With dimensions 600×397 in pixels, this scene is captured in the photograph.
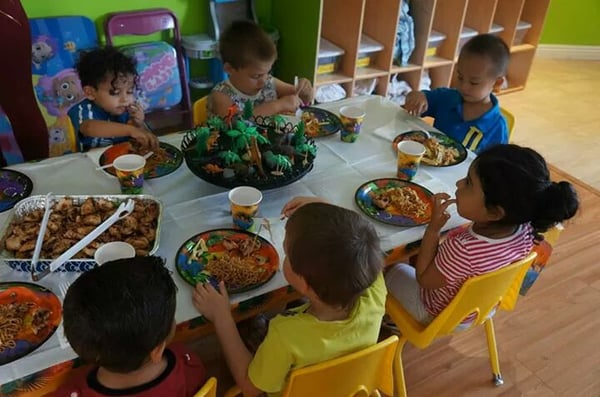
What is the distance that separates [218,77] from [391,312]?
198 cm

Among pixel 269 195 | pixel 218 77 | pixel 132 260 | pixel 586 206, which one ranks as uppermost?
pixel 132 260

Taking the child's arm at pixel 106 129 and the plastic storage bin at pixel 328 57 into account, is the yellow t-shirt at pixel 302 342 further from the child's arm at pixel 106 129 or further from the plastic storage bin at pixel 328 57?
the plastic storage bin at pixel 328 57

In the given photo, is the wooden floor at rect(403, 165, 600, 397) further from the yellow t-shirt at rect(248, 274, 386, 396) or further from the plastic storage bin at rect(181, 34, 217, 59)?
the plastic storage bin at rect(181, 34, 217, 59)

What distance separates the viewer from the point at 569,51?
4531 millimetres

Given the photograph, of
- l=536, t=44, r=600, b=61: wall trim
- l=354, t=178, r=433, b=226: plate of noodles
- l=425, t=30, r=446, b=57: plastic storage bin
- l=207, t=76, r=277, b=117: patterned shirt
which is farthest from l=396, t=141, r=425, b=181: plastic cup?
l=536, t=44, r=600, b=61: wall trim

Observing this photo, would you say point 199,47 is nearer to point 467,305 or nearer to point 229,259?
point 229,259

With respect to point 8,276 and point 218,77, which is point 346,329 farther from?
point 218,77

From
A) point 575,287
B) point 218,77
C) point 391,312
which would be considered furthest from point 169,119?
point 575,287

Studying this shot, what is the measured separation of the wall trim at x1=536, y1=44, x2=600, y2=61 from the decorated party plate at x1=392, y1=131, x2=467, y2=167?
3279 mm

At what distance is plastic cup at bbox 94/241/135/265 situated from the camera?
114 centimetres

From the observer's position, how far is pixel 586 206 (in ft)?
9.02

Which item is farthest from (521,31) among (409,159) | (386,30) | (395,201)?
(395,201)

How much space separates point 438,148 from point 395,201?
1.20ft

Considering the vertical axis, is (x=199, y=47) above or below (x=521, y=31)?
above
